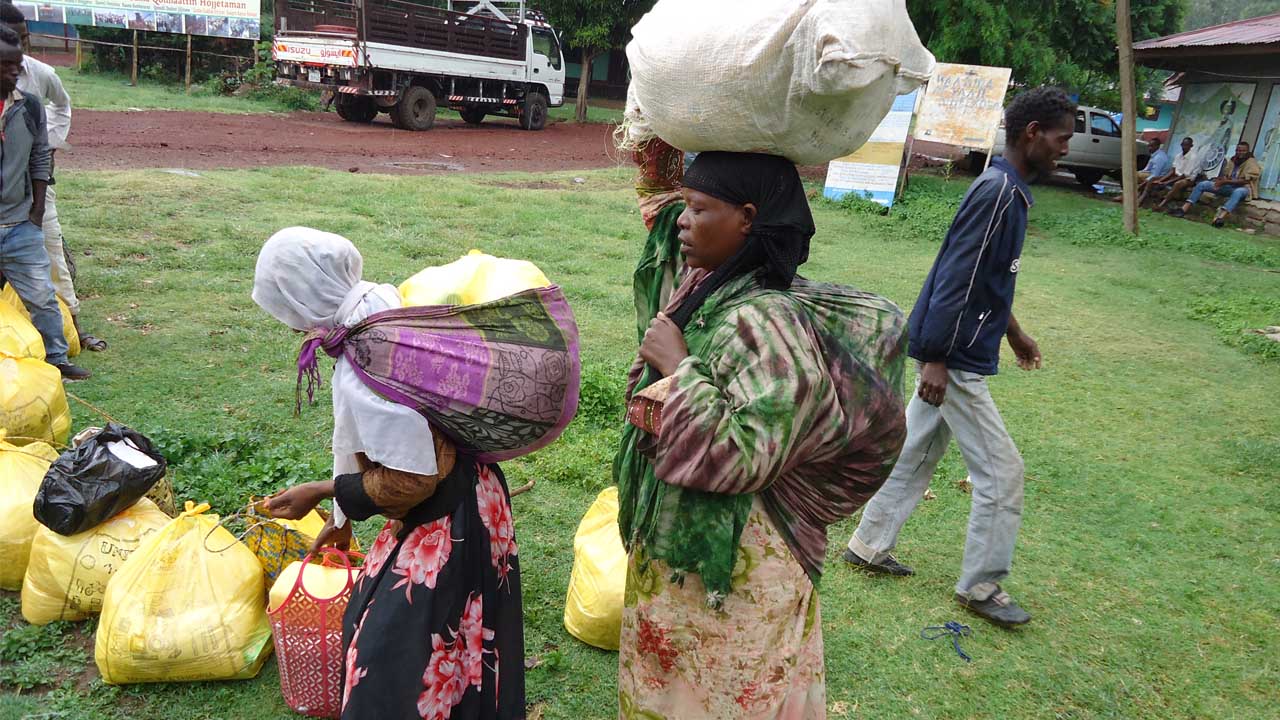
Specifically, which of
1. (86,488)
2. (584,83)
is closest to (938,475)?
(86,488)

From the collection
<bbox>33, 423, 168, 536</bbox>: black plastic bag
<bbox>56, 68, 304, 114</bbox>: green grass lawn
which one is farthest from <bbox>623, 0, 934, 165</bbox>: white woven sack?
<bbox>56, 68, 304, 114</bbox>: green grass lawn

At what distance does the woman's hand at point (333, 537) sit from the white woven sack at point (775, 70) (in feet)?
5.11

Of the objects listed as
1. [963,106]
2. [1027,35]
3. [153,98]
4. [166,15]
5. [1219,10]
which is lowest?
[153,98]

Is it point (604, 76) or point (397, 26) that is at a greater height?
point (604, 76)

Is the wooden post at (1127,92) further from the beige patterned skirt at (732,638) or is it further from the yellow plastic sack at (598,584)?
the beige patterned skirt at (732,638)

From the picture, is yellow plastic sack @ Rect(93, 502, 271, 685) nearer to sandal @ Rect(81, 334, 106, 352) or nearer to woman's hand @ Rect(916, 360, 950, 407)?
woman's hand @ Rect(916, 360, 950, 407)

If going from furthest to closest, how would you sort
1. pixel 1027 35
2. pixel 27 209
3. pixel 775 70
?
pixel 1027 35 < pixel 27 209 < pixel 775 70

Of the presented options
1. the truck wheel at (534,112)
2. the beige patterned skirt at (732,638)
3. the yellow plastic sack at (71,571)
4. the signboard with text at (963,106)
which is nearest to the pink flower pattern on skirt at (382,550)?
the beige patterned skirt at (732,638)

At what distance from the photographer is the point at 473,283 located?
2.19 meters

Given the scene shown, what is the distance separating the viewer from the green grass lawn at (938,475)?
3.18 meters

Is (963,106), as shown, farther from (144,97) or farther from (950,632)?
(144,97)

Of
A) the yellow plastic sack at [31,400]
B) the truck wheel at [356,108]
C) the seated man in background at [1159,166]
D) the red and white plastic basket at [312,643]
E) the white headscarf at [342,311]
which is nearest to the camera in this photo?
the white headscarf at [342,311]

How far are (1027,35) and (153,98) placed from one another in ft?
60.8

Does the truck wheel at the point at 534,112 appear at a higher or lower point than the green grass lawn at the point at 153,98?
higher
